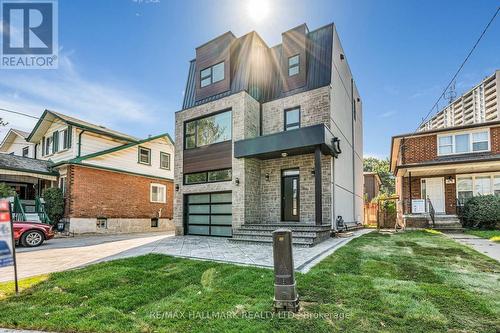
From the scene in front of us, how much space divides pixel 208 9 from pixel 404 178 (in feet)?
47.4

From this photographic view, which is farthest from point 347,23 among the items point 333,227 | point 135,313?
point 135,313

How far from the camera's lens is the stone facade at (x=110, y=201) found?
1421cm

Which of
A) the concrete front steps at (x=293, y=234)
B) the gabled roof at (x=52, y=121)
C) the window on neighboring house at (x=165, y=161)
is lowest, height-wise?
the concrete front steps at (x=293, y=234)

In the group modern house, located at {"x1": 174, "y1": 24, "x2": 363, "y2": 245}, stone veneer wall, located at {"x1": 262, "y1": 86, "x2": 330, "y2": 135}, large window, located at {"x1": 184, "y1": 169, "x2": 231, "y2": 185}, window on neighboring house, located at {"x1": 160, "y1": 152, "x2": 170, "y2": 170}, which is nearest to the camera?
modern house, located at {"x1": 174, "y1": 24, "x2": 363, "y2": 245}

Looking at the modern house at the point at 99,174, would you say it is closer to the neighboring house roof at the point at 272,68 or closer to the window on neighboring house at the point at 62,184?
the window on neighboring house at the point at 62,184

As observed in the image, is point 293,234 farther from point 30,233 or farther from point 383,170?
point 383,170

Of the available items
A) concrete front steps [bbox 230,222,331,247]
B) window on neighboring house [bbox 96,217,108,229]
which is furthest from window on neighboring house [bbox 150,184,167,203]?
concrete front steps [bbox 230,222,331,247]

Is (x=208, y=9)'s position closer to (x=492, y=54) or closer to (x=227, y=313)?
(x=492, y=54)

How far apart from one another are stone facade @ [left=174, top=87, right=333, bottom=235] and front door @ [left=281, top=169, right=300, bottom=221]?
22 cm

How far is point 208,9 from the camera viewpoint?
435 inches

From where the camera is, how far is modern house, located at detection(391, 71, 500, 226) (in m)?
14.0

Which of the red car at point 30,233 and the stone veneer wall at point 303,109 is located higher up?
the stone veneer wall at point 303,109

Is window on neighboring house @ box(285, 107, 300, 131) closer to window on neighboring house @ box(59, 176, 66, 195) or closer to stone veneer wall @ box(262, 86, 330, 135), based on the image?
stone veneer wall @ box(262, 86, 330, 135)

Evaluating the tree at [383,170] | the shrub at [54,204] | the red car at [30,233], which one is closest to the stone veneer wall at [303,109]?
the red car at [30,233]
